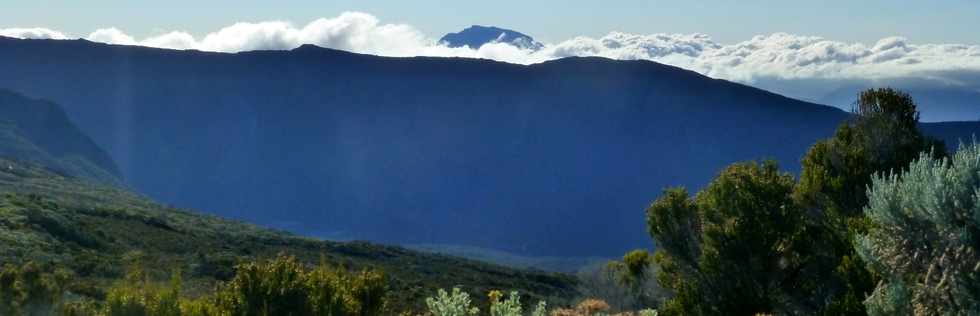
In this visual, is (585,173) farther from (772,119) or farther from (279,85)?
(279,85)

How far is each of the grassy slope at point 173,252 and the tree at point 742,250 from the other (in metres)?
7.61

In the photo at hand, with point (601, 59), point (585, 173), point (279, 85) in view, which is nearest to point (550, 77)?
point (601, 59)

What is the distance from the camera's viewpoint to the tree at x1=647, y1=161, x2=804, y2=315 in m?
10.9

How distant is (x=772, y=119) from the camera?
17062cm

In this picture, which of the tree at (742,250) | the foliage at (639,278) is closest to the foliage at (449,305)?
the tree at (742,250)

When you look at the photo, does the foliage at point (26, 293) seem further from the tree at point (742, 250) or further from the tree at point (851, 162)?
the tree at point (851, 162)

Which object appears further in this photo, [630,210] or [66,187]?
[630,210]

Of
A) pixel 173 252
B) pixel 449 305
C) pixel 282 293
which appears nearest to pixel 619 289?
pixel 282 293

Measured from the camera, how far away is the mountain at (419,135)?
152750 millimetres

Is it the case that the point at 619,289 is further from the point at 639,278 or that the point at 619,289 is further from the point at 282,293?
the point at 282,293

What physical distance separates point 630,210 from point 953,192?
491ft

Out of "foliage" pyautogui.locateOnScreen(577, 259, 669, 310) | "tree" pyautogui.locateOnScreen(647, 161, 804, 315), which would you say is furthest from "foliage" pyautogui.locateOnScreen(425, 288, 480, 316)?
"foliage" pyautogui.locateOnScreen(577, 259, 669, 310)

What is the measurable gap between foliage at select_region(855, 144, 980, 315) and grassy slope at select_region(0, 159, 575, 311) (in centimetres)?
1182

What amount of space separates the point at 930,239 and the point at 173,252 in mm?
28893
